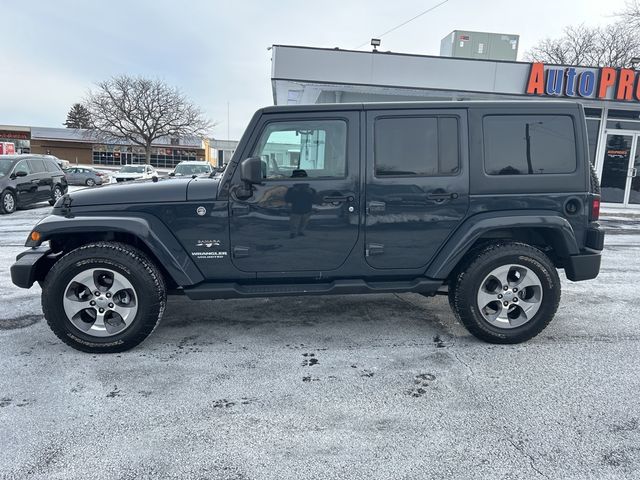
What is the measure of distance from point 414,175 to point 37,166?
45.0 feet

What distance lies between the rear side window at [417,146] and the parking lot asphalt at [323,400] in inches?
59.3

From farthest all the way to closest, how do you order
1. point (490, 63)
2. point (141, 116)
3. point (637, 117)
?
point (141, 116), point (637, 117), point (490, 63)

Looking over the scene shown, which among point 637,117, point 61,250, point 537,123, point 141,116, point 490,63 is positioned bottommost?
point 61,250

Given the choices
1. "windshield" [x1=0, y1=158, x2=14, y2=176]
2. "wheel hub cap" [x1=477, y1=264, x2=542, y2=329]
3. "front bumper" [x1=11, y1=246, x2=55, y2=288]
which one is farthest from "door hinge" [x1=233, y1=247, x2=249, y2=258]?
"windshield" [x1=0, y1=158, x2=14, y2=176]

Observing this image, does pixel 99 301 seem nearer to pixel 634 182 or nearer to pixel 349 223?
pixel 349 223

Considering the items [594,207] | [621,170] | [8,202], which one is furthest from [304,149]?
[621,170]

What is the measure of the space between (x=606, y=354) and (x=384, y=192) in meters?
2.26

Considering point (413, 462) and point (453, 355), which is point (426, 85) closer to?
point (453, 355)

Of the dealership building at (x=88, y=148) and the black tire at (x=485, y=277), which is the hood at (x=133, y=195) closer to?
the black tire at (x=485, y=277)

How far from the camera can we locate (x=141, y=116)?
148ft

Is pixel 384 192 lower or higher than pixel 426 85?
lower

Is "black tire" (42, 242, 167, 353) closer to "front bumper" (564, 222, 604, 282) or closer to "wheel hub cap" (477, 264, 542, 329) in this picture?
"wheel hub cap" (477, 264, 542, 329)

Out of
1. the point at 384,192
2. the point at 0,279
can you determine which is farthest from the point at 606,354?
the point at 0,279

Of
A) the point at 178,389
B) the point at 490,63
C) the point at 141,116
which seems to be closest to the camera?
the point at 178,389
